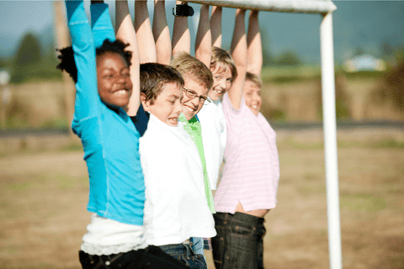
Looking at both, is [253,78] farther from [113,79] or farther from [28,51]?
[28,51]

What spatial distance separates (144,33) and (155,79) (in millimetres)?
286

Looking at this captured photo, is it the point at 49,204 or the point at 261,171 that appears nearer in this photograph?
the point at 261,171

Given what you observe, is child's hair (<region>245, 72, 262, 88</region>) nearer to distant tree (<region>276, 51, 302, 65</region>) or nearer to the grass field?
the grass field

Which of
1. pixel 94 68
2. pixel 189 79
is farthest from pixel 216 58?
pixel 94 68

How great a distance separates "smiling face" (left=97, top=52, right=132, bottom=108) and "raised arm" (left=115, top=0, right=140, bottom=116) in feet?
0.32

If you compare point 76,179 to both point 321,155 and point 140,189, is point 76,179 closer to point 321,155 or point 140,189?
point 321,155

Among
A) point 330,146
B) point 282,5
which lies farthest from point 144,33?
point 330,146

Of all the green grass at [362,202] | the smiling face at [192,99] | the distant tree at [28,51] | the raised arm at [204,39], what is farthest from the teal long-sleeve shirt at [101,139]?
the distant tree at [28,51]

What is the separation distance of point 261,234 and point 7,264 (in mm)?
3501

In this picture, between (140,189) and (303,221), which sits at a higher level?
(140,189)

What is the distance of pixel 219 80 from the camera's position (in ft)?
8.00

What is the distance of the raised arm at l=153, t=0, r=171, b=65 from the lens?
2.19 meters

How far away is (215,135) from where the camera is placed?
2.39 metres

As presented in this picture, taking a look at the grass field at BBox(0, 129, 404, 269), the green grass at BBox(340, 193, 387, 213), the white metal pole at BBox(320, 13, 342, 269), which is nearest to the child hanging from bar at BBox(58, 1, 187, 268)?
the white metal pole at BBox(320, 13, 342, 269)
